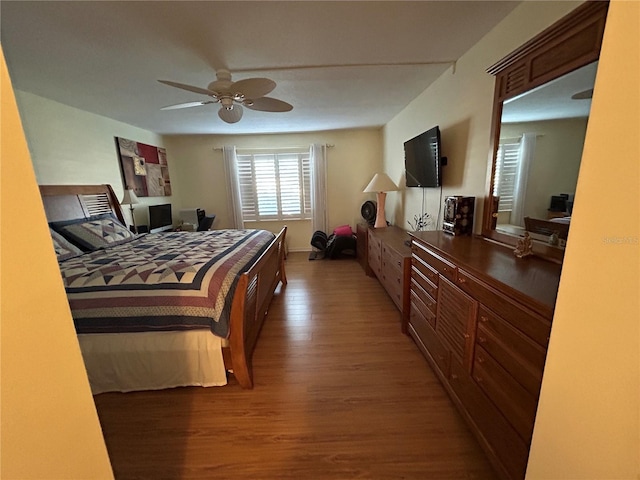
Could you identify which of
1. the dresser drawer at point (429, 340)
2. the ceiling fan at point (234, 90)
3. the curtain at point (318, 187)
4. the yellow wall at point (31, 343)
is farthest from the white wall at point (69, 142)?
the dresser drawer at point (429, 340)

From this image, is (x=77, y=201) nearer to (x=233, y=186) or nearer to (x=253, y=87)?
(x=233, y=186)

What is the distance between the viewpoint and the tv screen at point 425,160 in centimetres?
236

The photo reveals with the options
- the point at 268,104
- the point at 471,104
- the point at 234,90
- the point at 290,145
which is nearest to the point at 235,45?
the point at 234,90

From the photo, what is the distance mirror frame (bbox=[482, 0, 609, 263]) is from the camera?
109cm

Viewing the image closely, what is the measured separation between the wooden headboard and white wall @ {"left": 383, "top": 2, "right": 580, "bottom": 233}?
3.82 meters

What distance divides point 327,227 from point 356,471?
13.5 feet

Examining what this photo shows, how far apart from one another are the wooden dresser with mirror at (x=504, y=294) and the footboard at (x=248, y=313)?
128 cm

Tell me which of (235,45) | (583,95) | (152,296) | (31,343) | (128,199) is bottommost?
(152,296)

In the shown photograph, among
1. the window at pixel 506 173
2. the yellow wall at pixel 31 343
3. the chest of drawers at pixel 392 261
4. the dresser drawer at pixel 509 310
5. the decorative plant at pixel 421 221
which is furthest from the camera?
the decorative plant at pixel 421 221

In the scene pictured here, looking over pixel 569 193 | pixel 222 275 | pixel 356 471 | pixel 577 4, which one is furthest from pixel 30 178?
pixel 577 4

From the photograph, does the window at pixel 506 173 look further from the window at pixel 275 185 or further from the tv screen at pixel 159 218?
the tv screen at pixel 159 218

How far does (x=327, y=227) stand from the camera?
5082 mm

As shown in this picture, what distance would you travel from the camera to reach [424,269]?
1.83 meters

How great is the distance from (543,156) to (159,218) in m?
4.73
